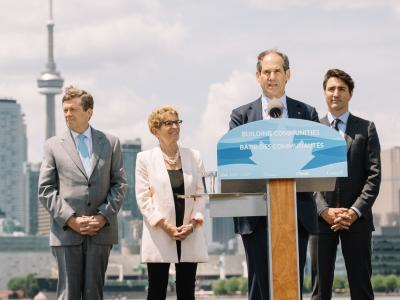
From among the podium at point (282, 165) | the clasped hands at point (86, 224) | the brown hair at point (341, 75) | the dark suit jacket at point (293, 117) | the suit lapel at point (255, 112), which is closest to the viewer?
the podium at point (282, 165)

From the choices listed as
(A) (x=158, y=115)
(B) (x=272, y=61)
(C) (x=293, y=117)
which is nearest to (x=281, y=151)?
(B) (x=272, y=61)

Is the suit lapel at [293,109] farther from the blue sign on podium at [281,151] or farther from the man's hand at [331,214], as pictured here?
Result: the blue sign on podium at [281,151]

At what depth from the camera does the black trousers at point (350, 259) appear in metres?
10.2

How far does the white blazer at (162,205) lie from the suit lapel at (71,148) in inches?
18.9

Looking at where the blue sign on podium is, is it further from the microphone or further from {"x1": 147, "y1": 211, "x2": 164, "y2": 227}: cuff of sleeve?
{"x1": 147, "y1": 211, "x2": 164, "y2": 227}: cuff of sleeve

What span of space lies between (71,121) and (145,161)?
29.4 inches

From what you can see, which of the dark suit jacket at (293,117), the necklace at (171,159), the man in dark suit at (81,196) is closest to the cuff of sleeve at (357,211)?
the dark suit jacket at (293,117)

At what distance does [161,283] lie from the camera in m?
10.3

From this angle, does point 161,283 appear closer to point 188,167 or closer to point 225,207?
point 188,167

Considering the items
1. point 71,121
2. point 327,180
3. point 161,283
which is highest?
point 71,121

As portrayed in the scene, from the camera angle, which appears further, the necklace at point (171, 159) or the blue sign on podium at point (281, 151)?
the necklace at point (171, 159)

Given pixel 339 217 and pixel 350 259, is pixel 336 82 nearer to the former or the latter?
pixel 339 217

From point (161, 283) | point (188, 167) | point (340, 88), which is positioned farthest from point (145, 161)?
point (340, 88)

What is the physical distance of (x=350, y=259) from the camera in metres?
10.2
